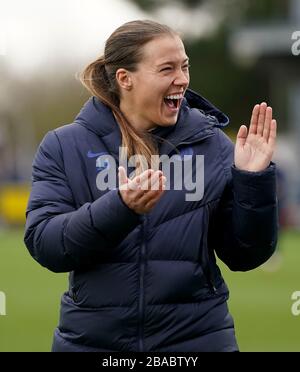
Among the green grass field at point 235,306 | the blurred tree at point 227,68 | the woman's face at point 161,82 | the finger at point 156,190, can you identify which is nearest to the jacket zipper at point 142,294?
Answer: the finger at point 156,190

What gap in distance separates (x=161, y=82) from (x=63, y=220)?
73 cm

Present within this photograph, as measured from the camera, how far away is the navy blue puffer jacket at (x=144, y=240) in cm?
453

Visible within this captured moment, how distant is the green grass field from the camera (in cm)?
1116

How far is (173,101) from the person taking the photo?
4770 mm

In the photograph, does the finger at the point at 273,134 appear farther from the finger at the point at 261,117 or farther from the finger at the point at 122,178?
the finger at the point at 122,178

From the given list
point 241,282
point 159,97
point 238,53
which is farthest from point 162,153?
point 238,53

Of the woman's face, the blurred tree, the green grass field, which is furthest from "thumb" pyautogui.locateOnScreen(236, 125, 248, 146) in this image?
the blurred tree

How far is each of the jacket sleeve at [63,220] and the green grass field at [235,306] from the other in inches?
227

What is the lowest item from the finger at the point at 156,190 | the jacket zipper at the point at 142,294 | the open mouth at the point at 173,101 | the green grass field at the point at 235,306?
the green grass field at the point at 235,306
